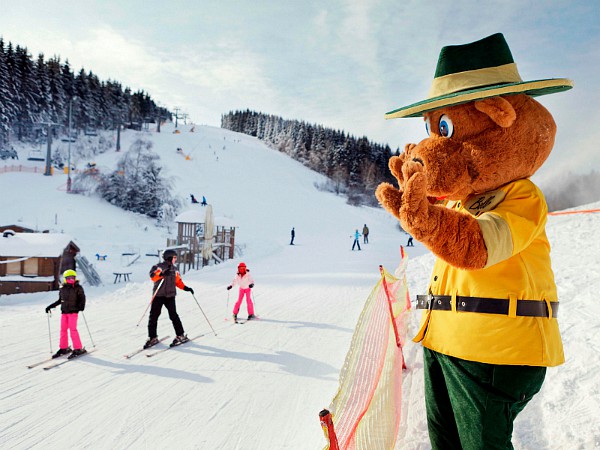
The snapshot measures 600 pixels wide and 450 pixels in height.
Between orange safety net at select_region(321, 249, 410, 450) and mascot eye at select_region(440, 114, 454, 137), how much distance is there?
4.53 ft

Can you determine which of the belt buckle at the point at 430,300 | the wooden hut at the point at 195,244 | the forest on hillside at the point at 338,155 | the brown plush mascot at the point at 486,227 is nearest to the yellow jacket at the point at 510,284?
the brown plush mascot at the point at 486,227

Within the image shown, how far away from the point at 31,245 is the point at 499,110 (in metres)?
15.4

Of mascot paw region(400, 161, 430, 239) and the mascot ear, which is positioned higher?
the mascot ear

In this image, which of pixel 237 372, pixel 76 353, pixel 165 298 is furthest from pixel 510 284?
pixel 76 353

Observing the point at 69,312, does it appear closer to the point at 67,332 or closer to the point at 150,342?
the point at 67,332

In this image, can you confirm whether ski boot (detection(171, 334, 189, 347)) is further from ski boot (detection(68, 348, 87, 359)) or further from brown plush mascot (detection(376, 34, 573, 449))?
brown plush mascot (detection(376, 34, 573, 449))

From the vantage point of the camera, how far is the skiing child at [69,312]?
538cm

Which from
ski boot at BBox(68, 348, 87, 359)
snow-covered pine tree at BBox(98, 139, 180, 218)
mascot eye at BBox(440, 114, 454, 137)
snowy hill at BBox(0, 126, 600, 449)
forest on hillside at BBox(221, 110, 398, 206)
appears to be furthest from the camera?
forest on hillside at BBox(221, 110, 398, 206)

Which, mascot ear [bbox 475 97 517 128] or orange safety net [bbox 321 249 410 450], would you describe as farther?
orange safety net [bbox 321 249 410 450]

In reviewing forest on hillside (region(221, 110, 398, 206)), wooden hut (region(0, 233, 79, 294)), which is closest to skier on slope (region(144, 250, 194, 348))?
wooden hut (region(0, 233, 79, 294))

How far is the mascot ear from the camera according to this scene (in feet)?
4.92

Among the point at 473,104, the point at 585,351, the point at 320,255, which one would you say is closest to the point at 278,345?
the point at 585,351

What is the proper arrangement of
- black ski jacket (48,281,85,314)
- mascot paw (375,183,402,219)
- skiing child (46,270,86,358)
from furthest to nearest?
black ski jacket (48,281,85,314), skiing child (46,270,86,358), mascot paw (375,183,402,219)

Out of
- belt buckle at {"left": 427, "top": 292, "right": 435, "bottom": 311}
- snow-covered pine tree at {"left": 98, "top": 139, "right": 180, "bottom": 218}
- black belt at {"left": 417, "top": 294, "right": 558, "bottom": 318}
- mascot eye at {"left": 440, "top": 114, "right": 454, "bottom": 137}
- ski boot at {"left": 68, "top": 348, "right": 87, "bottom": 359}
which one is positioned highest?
snow-covered pine tree at {"left": 98, "top": 139, "right": 180, "bottom": 218}
